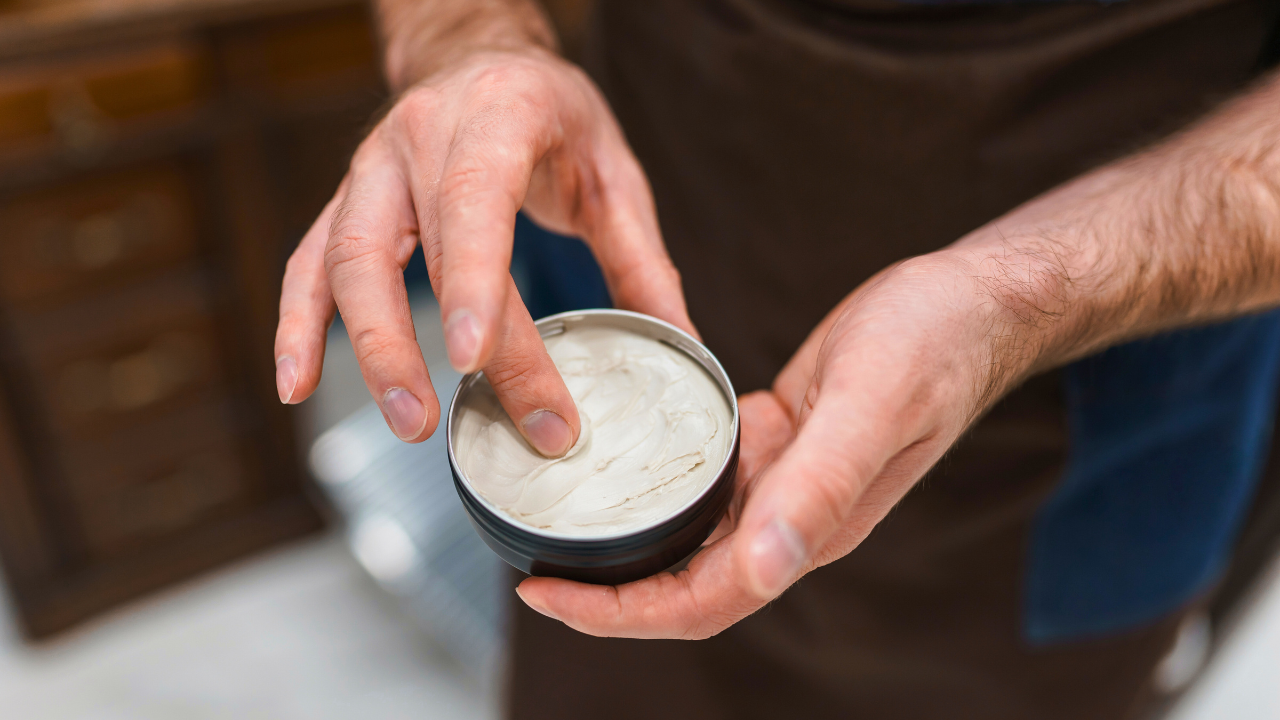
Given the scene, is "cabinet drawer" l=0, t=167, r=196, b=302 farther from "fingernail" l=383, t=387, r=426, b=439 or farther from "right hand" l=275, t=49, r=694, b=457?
"fingernail" l=383, t=387, r=426, b=439

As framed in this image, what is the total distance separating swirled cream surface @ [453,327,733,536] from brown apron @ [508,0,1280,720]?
30 cm

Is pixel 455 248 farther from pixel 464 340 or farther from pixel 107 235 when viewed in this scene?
pixel 107 235

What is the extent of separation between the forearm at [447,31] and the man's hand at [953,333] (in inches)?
17.8

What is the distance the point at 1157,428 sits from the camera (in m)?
0.85

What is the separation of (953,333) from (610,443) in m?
0.26

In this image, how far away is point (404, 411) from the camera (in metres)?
0.54

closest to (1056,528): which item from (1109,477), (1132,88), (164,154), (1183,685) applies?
(1109,477)

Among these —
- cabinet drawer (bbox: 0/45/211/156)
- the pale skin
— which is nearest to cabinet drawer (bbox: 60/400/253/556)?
cabinet drawer (bbox: 0/45/211/156)

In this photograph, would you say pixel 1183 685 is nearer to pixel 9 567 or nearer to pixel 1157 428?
pixel 1157 428

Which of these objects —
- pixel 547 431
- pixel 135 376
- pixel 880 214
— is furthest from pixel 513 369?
pixel 135 376

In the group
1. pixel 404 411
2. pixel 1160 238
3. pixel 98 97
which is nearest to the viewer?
pixel 404 411

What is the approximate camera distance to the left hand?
0.44 metres

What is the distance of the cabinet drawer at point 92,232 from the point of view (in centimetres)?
133

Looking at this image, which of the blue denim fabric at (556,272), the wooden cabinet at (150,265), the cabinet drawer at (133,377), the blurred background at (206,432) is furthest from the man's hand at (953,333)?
the cabinet drawer at (133,377)
